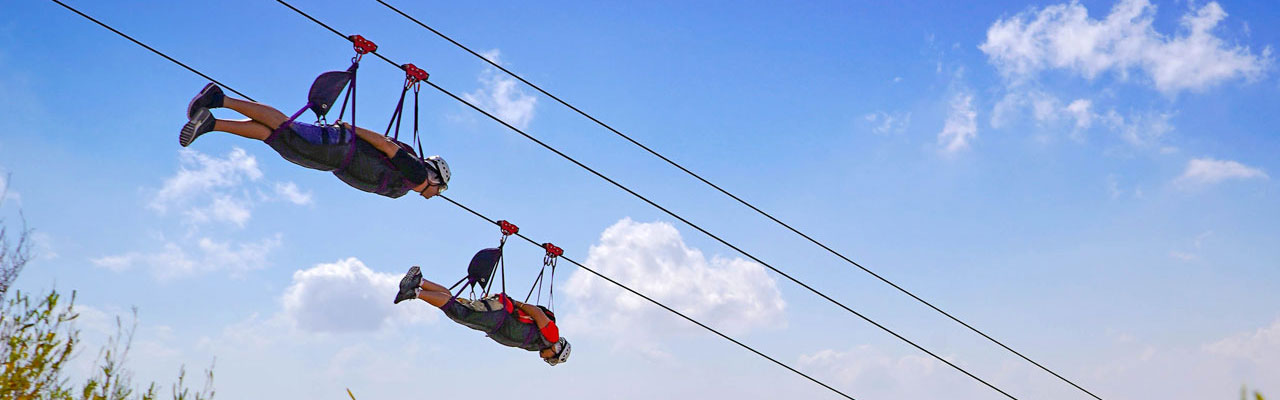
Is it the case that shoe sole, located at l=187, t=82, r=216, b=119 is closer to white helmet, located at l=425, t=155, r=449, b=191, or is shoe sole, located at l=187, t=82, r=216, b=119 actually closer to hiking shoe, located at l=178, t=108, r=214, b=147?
hiking shoe, located at l=178, t=108, r=214, b=147

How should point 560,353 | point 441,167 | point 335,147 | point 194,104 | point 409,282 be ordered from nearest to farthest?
point 194,104 < point 335,147 < point 441,167 < point 409,282 < point 560,353

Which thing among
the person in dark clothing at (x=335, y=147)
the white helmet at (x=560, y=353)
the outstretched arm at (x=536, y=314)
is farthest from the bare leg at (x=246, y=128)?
the white helmet at (x=560, y=353)

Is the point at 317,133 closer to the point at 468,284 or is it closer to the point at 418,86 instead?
the point at 418,86

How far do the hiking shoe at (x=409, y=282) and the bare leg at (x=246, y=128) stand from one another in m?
2.08

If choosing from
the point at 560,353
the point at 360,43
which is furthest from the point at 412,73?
the point at 560,353

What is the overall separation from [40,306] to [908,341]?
931 cm

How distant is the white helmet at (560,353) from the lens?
9.48 m

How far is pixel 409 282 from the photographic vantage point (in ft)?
26.8

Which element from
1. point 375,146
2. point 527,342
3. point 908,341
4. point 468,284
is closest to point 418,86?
point 375,146

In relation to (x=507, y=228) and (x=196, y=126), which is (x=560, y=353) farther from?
(x=196, y=126)

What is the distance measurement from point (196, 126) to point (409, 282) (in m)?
2.55

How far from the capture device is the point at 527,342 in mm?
9227

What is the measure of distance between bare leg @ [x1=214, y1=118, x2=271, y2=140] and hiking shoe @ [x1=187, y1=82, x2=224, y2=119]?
0.17 meters

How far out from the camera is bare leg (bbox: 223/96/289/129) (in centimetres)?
631
